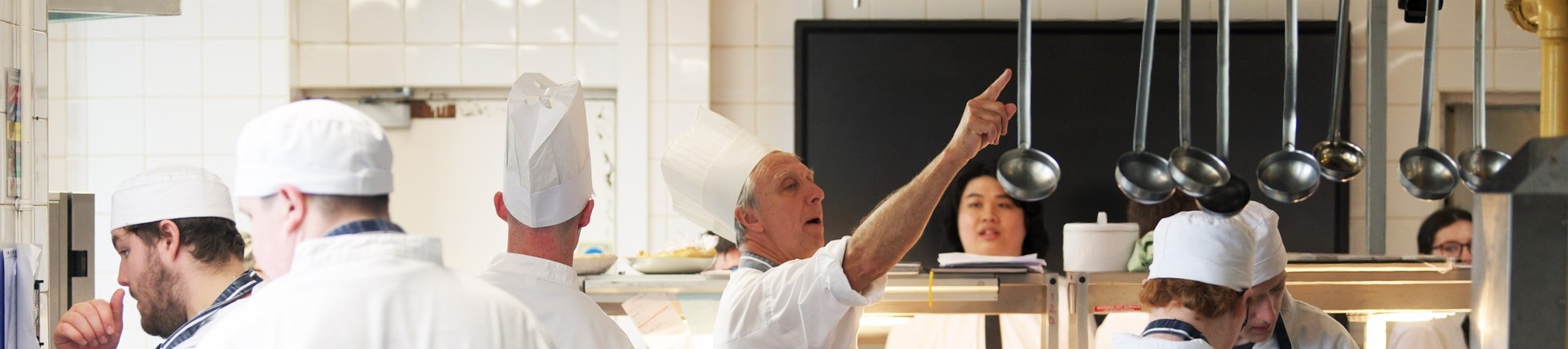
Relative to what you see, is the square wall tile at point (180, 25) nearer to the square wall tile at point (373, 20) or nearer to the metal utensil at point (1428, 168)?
the square wall tile at point (373, 20)

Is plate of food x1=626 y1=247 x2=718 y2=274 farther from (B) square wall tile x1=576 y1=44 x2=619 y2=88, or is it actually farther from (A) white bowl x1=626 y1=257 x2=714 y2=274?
(B) square wall tile x1=576 y1=44 x2=619 y2=88

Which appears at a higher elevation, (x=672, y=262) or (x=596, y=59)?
(x=596, y=59)

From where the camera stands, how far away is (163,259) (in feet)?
8.56

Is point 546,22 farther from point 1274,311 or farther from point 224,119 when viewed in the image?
point 1274,311

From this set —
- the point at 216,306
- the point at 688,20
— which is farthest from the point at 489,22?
the point at 216,306

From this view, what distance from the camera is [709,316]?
10.3ft

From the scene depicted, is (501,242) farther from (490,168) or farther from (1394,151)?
(1394,151)

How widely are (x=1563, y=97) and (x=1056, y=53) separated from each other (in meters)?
3.26

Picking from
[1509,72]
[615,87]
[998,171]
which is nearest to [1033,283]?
[998,171]

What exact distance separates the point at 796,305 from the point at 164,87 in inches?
135

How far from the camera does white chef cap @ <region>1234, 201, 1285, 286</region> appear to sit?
A: 2.65 meters

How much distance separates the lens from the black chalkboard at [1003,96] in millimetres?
4754

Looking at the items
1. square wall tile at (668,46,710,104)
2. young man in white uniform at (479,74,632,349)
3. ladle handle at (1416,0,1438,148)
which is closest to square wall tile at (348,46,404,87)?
square wall tile at (668,46,710,104)

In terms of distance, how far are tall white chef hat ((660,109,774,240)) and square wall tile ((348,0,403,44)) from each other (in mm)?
2346
